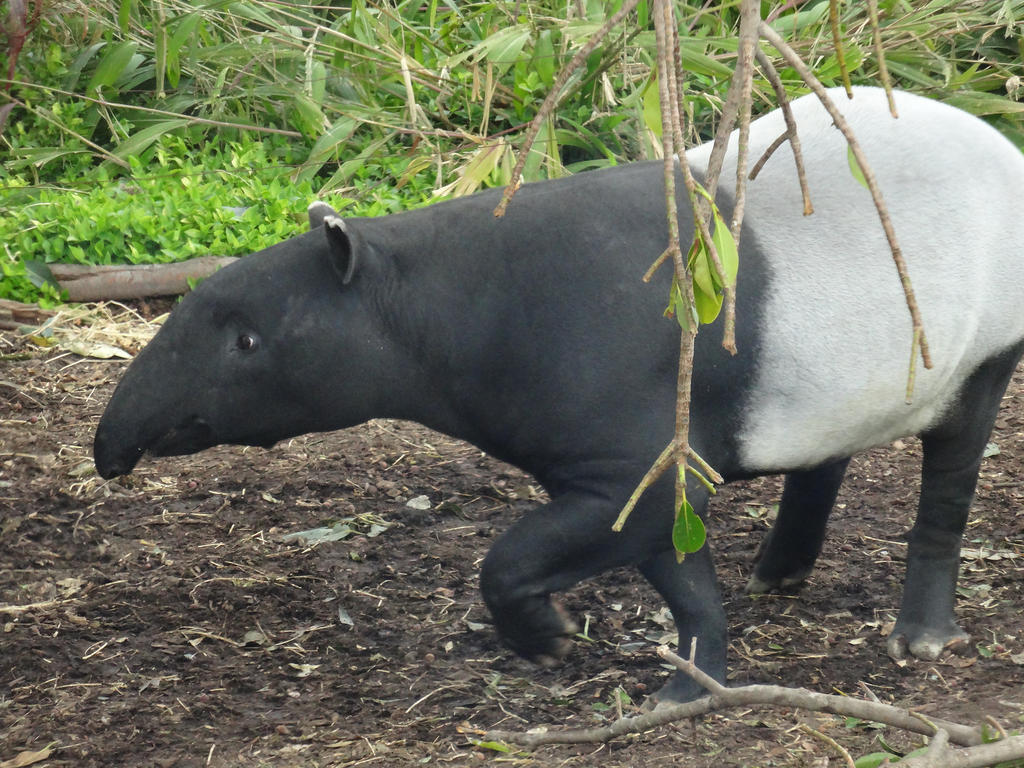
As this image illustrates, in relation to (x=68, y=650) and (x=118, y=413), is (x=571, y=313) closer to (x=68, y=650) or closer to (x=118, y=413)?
(x=118, y=413)

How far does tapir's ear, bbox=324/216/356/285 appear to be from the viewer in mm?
2920

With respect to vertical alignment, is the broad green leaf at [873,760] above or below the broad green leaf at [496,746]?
above

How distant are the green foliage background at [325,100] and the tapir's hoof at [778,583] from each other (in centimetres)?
289

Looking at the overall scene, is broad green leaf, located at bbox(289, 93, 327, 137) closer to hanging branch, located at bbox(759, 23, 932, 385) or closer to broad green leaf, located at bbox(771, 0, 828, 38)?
broad green leaf, located at bbox(771, 0, 828, 38)

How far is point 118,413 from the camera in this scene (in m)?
3.10

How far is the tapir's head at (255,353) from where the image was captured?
3.04 metres

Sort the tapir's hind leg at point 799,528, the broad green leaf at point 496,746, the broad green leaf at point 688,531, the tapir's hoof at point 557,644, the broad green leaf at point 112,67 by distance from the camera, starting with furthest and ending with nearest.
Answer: the broad green leaf at point 112,67 < the tapir's hind leg at point 799,528 < the tapir's hoof at point 557,644 < the broad green leaf at point 496,746 < the broad green leaf at point 688,531

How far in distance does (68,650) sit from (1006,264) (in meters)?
2.73

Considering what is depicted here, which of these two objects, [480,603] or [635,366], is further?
[480,603]

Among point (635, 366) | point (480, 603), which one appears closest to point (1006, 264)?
point (635, 366)

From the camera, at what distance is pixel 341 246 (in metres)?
2.97

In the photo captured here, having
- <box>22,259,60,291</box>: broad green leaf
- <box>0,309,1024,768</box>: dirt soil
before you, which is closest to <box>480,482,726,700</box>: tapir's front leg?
<box>0,309,1024,768</box>: dirt soil

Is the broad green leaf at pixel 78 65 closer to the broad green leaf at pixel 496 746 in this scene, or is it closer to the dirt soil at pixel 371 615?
the dirt soil at pixel 371 615

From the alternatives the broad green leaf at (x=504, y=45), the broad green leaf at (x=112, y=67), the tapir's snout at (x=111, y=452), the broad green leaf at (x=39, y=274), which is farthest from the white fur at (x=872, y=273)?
the broad green leaf at (x=112, y=67)
